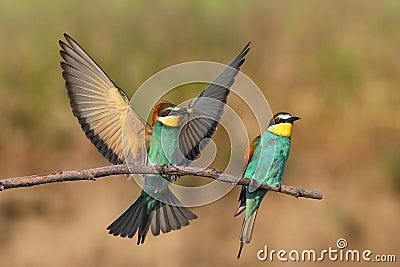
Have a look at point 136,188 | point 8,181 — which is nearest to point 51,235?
point 136,188

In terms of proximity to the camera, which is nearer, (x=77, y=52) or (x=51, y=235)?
(x=77, y=52)

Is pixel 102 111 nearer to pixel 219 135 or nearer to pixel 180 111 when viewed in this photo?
pixel 180 111

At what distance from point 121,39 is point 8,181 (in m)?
3.25

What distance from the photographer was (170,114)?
3.08 m

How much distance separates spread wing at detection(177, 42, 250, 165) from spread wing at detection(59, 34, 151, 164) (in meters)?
0.15

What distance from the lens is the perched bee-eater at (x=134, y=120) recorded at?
3100 mm

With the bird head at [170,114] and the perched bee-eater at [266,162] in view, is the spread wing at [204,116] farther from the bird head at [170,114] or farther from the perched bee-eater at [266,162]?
the perched bee-eater at [266,162]

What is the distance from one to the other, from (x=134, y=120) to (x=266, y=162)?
0.52 m

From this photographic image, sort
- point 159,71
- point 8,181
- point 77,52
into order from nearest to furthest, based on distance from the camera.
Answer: point 8,181
point 77,52
point 159,71

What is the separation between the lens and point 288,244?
196 inches

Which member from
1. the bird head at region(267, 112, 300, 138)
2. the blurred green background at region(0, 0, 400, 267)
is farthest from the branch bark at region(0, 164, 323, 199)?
the blurred green background at region(0, 0, 400, 267)

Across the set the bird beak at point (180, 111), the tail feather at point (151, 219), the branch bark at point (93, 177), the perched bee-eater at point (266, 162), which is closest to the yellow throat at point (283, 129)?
the perched bee-eater at point (266, 162)

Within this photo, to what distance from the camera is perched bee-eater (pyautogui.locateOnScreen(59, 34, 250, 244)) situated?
3.10m

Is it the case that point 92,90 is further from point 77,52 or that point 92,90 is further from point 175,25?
point 175,25
